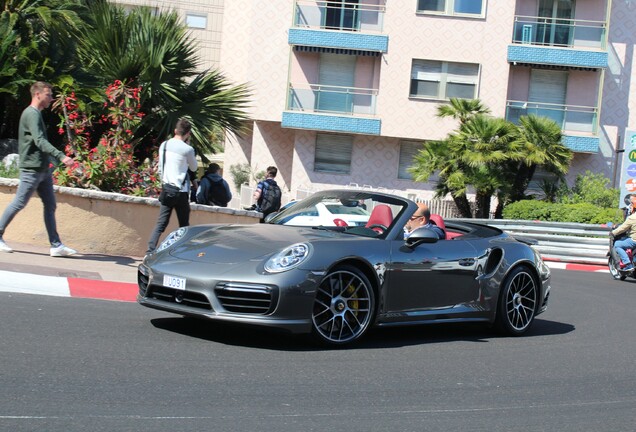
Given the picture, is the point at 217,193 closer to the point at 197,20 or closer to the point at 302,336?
the point at 302,336

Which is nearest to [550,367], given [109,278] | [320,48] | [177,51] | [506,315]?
[506,315]

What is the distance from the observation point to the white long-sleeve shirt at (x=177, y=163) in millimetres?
10820

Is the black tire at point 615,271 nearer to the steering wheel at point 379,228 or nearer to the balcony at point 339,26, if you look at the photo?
the steering wheel at point 379,228

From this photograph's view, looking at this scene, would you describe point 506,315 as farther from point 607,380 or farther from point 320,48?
point 320,48

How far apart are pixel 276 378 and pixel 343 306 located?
4.51 ft

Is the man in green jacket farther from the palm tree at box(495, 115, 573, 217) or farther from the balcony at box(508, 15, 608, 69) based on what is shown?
the balcony at box(508, 15, 608, 69)

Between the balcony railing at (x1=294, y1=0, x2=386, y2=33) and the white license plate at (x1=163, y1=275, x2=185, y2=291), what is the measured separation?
90.0 feet

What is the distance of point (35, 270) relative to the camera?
9781 millimetres

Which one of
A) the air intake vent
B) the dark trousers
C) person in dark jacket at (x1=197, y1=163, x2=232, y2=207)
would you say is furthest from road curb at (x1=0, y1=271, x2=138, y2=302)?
person in dark jacket at (x1=197, y1=163, x2=232, y2=207)

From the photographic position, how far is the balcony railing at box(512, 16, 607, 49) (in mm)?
33656

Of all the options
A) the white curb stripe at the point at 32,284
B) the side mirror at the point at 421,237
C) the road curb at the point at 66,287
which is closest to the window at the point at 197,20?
the road curb at the point at 66,287

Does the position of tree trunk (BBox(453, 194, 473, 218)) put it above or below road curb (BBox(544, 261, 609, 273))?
above

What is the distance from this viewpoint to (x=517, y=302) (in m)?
9.27

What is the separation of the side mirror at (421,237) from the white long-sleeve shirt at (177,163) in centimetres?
359
